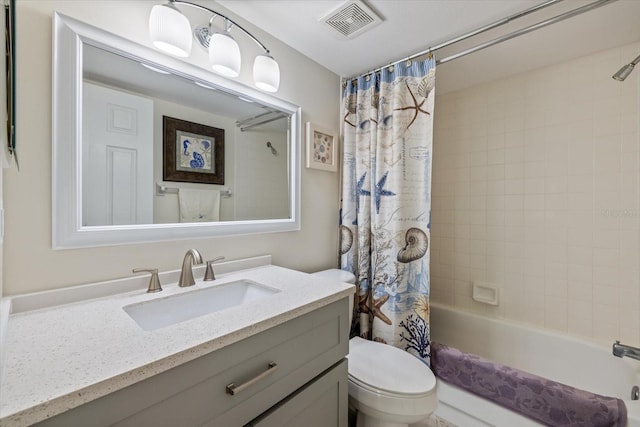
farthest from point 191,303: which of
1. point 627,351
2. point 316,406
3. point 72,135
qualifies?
point 627,351

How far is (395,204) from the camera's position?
1.66m

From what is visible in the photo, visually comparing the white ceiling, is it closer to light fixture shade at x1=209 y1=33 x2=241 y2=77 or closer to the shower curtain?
the shower curtain

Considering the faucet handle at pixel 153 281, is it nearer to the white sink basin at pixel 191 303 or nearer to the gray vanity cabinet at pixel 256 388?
the white sink basin at pixel 191 303

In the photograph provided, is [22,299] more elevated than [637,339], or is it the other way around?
[22,299]

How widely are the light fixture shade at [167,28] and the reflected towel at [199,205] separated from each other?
1.86ft

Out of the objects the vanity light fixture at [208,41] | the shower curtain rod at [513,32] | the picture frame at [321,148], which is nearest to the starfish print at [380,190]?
the picture frame at [321,148]

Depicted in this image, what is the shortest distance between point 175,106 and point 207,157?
0.81ft

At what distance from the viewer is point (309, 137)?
5.74ft

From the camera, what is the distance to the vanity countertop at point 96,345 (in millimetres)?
469

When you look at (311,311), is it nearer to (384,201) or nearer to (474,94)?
(384,201)

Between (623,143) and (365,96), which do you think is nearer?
(623,143)

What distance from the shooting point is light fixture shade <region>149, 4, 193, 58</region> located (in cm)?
102

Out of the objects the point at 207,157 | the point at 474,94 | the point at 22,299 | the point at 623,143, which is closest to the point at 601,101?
the point at 623,143

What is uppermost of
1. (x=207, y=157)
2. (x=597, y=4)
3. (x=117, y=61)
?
(x=597, y=4)
